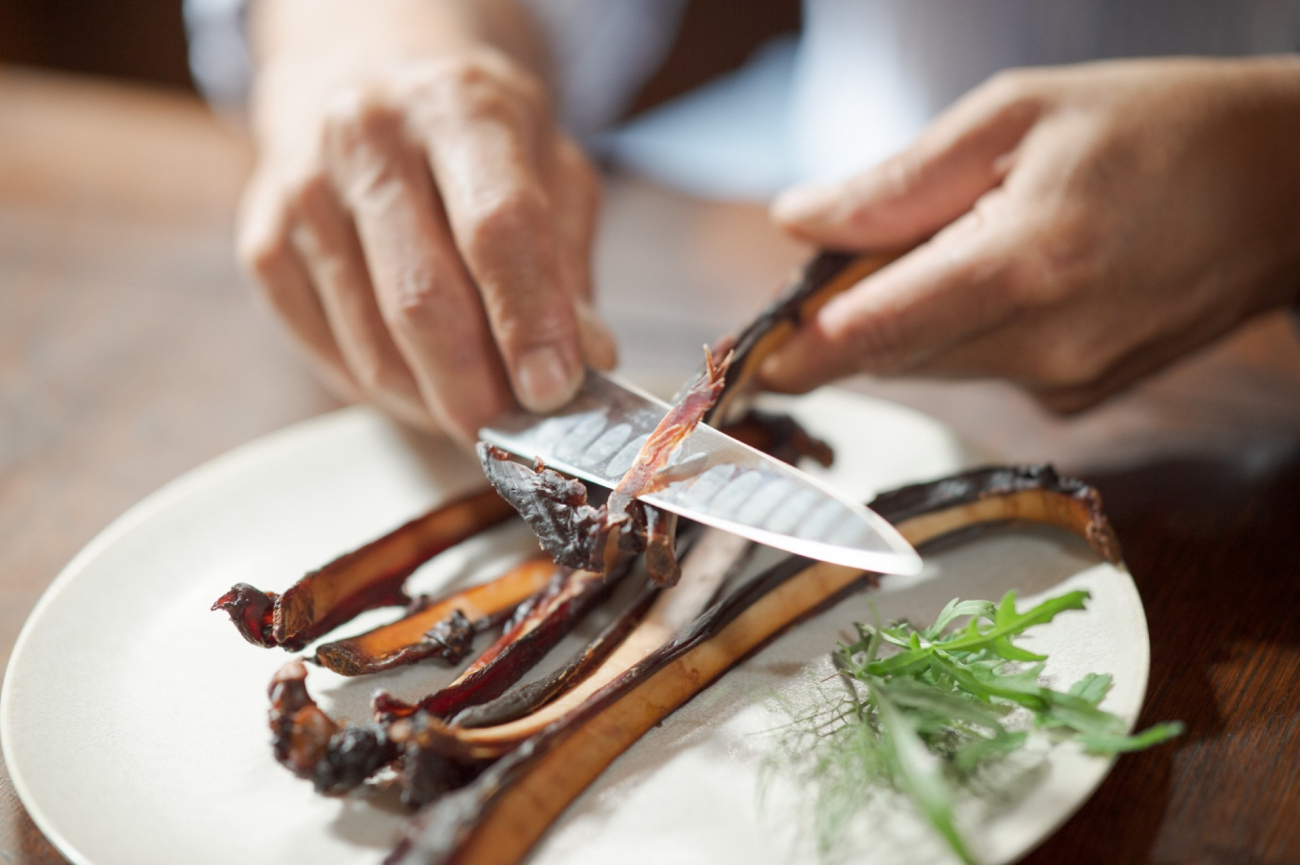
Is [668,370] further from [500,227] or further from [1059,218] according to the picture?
[1059,218]

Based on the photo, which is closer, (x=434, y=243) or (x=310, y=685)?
(x=310, y=685)

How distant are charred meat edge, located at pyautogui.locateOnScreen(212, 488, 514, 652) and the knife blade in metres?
0.14

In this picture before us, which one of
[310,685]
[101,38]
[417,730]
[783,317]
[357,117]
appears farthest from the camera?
[101,38]

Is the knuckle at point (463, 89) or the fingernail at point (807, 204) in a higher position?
the knuckle at point (463, 89)

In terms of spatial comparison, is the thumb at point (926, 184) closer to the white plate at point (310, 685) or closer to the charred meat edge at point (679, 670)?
the white plate at point (310, 685)

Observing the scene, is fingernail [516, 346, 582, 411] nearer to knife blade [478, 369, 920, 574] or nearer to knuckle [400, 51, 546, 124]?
knife blade [478, 369, 920, 574]

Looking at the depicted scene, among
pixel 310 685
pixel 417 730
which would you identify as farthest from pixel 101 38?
pixel 417 730

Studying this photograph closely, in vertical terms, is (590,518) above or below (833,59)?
below

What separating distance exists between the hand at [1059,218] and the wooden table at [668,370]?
0.87 ft

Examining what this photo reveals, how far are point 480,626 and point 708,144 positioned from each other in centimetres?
270

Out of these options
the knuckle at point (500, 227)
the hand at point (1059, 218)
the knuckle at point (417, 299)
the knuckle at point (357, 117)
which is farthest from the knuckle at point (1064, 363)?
the knuckle at point (357, 117)

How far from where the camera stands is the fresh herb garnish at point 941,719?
104 cm

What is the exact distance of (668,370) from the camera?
2.28 m

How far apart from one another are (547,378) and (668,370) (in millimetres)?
779
